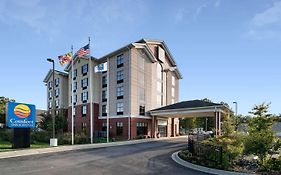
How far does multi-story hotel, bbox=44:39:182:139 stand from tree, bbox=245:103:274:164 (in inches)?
969

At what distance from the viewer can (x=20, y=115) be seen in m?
22.5

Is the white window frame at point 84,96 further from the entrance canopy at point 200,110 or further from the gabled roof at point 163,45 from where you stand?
the gabled roof at point 163,45

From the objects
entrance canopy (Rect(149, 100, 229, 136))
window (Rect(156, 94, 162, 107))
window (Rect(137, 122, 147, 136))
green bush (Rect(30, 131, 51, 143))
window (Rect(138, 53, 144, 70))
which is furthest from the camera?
window (Rect(156, 94, 162, 107))

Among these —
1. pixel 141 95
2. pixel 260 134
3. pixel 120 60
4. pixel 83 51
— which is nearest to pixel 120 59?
pixel 120 60

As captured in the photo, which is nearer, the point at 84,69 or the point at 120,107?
the point at 120,107

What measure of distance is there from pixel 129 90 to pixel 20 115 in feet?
65.1

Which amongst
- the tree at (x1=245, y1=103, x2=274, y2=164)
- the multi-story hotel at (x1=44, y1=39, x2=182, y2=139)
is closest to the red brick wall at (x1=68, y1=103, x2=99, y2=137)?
the multi-story hotel at (x1=44, y1=39, x2=182, y2=139)

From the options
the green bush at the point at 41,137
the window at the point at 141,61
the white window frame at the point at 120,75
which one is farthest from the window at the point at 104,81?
the green bush at the point at 41,137

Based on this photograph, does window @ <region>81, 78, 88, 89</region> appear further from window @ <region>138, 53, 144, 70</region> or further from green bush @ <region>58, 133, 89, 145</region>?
green bush @ <region>58, 133, 89, 145</region>

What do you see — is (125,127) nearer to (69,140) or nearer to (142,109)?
(142,109)

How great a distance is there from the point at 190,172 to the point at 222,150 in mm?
2284

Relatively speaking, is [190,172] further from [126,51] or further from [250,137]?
[126,51]

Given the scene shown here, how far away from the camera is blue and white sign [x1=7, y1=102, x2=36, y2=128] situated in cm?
2177

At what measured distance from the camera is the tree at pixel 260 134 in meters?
13.7
